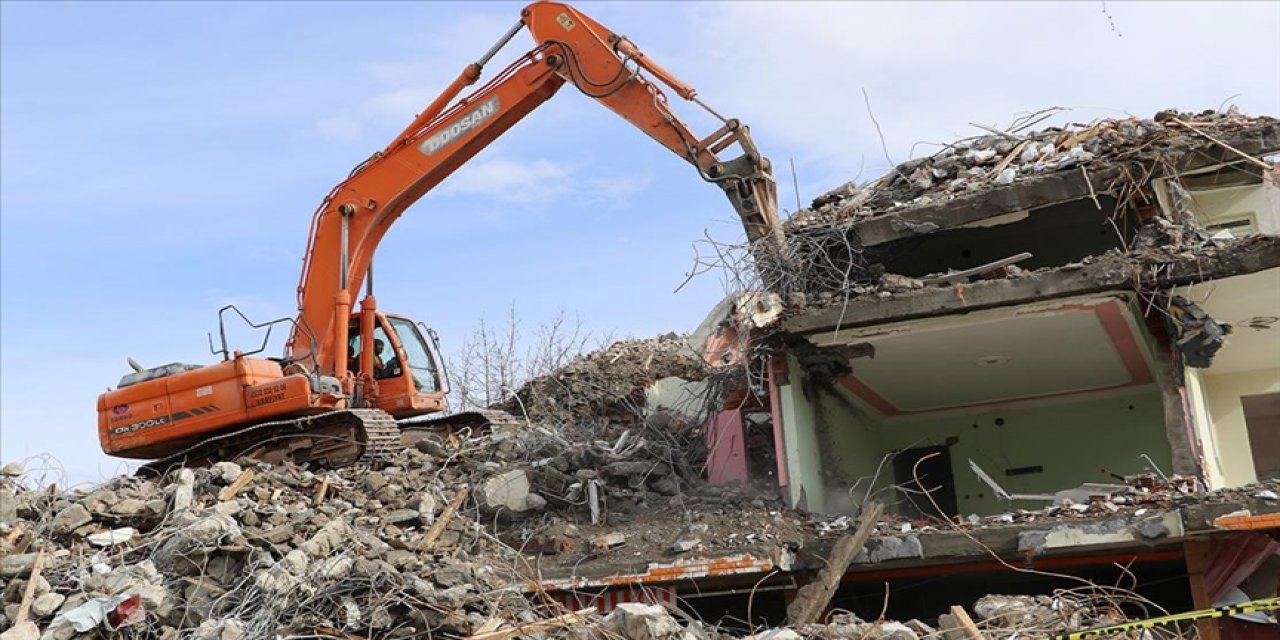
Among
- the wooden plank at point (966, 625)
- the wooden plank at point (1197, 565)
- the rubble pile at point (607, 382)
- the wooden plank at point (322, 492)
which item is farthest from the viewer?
the rubble pile at point (607, 382)

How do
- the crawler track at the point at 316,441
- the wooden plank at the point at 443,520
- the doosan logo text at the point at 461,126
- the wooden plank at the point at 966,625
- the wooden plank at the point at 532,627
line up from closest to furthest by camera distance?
1. the wooden plank at the point at 966,625
2. the wooden plank at the point at 532,627
3. the wooden plank at the point at 443,520
4. the crawler track at the point at 316,441
5. the doosan logo text at the point at 461,126

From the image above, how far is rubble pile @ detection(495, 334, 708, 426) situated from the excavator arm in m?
3.12

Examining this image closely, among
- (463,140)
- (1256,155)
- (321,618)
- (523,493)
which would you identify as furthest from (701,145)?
(321,618)

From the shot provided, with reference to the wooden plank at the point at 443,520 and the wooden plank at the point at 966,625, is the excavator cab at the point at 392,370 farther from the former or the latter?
the wooden plank at the point at 966,625

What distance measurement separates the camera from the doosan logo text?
47.1 feet

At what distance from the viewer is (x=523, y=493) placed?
1282 cm

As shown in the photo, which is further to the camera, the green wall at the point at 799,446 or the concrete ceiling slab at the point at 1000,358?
the green wall at the point at 799,446

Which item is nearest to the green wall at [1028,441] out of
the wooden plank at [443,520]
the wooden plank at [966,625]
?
the wooden plank at [443,520]

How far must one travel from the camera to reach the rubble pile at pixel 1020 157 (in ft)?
39.1

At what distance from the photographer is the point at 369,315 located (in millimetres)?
14430

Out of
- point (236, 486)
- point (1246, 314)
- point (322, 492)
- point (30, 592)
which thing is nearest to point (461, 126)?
point (322, 492)

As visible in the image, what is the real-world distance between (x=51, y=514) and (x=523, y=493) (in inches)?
172

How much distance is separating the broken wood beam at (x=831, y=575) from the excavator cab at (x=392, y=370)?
17.9 feet

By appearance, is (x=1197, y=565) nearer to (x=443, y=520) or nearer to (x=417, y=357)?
(x=443, y=520)
